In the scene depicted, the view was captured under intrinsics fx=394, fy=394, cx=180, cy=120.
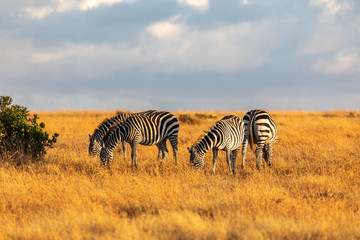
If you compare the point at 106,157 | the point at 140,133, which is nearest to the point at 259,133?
the point at 140,133

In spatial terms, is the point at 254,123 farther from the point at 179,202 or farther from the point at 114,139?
the point at 179,202

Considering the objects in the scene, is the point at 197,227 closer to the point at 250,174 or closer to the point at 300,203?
the point at 300,203

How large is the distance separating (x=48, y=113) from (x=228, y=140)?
3551cm

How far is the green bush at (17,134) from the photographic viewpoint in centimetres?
1402

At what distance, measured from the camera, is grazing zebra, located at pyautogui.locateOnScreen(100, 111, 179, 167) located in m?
13.0

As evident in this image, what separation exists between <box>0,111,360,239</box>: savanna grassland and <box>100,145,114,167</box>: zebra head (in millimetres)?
252

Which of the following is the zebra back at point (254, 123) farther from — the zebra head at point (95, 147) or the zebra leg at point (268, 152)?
the zebra head at point (95, 147)

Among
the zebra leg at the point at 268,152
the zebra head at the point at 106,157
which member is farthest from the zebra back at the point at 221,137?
the zebra head at the point at 106,157

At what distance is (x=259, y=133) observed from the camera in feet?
45.0

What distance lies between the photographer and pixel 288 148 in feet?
61.0

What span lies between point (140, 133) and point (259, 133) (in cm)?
411

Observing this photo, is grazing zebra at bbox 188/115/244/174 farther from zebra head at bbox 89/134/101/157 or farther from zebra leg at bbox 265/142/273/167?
zebra head at bbox 89/134/101/157

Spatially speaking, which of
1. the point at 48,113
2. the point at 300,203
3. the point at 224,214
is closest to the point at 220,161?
the point at 300,203

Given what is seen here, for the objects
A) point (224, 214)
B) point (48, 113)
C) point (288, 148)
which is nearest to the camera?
point (224, 214)
